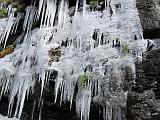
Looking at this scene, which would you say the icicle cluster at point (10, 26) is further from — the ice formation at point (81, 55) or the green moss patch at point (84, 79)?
the green moss patch at point (84, 79)

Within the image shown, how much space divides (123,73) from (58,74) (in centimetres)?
178

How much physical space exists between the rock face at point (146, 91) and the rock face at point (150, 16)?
0.80 metres

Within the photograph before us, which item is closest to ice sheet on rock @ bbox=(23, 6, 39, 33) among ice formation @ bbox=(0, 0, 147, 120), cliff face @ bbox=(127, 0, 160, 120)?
ice formation @ bbox=(0, 0, 147, 120)

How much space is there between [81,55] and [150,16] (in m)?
2.09

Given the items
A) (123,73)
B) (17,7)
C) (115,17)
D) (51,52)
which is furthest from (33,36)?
(123,73)

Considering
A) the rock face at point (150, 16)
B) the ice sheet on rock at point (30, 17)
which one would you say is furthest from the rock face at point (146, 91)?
the ice sheet on rock at point (30, 17)

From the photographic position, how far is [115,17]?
31.7 ft

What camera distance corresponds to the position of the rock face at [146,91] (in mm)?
7921

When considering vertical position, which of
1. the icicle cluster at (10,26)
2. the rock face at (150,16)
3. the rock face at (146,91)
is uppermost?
the rock face at (150,16)

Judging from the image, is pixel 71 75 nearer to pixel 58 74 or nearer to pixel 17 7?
pixel 58 74

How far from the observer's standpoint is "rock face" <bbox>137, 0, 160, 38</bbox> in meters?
8.97

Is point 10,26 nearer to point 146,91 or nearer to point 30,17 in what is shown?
point 30,17

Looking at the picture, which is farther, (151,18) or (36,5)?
(36,5)

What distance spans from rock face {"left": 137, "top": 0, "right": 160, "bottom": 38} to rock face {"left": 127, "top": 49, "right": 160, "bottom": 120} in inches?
31.6
